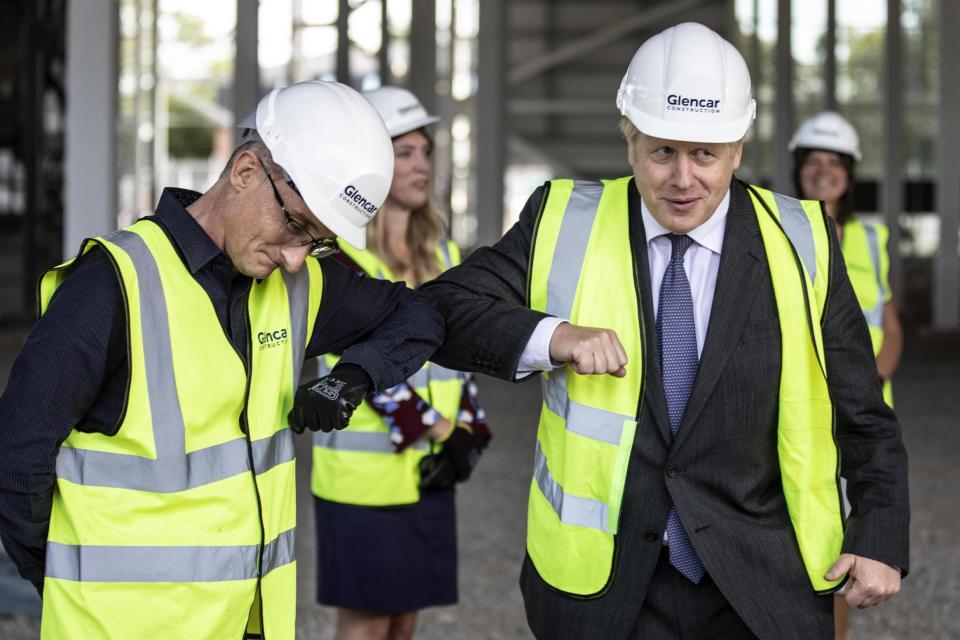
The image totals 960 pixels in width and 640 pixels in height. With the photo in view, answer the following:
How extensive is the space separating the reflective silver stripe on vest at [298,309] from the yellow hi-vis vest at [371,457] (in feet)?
4.07

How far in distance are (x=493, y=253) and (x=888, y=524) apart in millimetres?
940

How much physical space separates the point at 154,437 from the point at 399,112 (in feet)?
7.09

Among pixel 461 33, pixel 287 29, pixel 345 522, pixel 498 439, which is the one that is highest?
pixel 461 33

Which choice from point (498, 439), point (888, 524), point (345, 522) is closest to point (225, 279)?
point (888, 524)

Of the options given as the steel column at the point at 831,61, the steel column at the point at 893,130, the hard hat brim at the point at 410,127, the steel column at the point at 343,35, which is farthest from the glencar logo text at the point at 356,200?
the steel column at the point at 831,61

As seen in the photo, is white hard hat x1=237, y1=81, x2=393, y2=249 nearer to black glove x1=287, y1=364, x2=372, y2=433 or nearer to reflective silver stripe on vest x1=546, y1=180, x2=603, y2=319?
black glove x1=287, y1=364, x2=372, y2=433

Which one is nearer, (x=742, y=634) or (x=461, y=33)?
(x=742, y=634)

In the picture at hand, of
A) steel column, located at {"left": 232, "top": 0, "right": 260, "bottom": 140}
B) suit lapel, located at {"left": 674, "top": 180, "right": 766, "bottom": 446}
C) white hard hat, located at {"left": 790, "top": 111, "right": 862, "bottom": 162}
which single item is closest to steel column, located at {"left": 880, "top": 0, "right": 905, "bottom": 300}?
steel column, located at {"left": 232, "top": 0, "right": 260, "bottom": 140}

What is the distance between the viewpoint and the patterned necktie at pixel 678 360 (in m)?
2.52

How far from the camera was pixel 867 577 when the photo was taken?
99.0 inches

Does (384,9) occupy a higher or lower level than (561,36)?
lower

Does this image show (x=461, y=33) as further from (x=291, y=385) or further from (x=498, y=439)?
(x=291, y=385)

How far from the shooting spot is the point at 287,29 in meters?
15.4

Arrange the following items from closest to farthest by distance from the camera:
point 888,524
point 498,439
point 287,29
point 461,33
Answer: point 888,524, point 498,439, point 287,29, point 461,33
